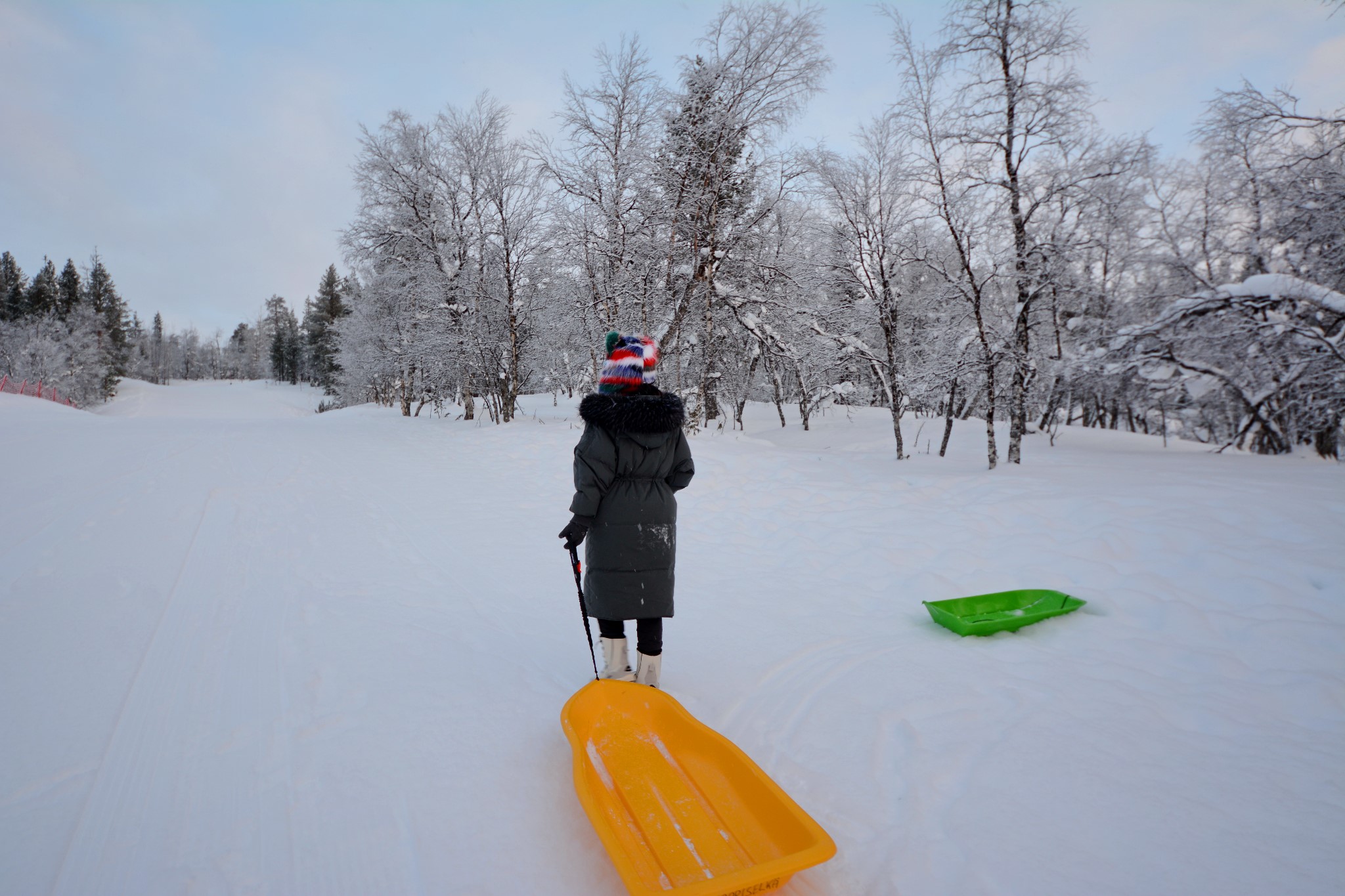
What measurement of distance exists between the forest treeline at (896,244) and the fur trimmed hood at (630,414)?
925 cm

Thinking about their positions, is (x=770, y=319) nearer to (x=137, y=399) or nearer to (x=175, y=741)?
(x=175, y=741)

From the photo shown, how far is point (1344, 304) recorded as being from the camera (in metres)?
7.99

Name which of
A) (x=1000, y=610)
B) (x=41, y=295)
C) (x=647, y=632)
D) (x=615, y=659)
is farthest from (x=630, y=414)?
(x=41, y=295)

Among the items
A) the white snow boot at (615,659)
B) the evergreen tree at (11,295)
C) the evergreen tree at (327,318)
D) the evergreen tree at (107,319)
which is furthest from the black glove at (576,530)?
the evergreen tree at (11,295)

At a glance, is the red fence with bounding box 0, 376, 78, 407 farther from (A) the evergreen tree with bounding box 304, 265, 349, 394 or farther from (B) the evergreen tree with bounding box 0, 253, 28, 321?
(B) the evergreen tree with bounding box 0, 253, 28, 321

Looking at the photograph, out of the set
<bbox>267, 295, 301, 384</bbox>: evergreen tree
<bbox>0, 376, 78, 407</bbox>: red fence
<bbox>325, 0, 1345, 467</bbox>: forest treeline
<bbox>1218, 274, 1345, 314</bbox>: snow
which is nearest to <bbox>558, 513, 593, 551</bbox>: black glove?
<bbox>325, 0, 1345, 467</bbox>: forest treeline

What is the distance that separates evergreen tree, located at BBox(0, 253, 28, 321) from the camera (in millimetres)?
44219

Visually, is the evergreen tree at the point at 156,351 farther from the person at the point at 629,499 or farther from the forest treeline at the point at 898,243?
the person at the point at 629,499

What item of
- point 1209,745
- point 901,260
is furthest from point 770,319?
point 1209,745

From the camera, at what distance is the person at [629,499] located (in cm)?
289

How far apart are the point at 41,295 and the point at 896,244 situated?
64056 mm

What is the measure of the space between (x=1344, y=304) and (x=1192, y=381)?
14.2ft

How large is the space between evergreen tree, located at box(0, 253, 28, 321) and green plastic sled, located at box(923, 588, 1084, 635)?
68136mm

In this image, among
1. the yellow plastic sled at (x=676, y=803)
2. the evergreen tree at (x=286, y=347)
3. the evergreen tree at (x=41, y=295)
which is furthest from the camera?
the evergreen tree at (x=286, y=347)
